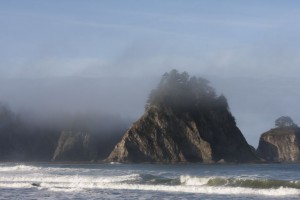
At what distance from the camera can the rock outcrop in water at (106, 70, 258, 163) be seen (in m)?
130

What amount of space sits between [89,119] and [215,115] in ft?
148

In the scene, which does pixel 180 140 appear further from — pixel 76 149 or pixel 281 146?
pixel 281 146

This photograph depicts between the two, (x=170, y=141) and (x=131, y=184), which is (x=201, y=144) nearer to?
(x=170, y=141)


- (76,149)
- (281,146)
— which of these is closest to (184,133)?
(76,149)

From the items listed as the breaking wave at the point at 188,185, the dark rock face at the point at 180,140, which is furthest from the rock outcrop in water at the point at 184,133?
the breaking wave at the point at 188,185

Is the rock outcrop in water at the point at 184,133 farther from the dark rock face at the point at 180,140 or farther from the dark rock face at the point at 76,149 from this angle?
the dark rock face at the point at 76,149

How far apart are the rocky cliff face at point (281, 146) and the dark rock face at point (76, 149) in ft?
156

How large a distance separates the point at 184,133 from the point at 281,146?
1750 inches

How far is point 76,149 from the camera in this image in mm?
160500

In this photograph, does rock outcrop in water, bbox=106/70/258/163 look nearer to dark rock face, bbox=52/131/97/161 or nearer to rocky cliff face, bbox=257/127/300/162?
dark rock face, bbox=52/131/97/161

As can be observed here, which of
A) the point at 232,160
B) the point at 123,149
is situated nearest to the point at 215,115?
the point at 232,160

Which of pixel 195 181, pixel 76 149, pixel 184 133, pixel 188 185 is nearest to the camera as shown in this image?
pixel 188 185

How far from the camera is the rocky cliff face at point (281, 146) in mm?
165500

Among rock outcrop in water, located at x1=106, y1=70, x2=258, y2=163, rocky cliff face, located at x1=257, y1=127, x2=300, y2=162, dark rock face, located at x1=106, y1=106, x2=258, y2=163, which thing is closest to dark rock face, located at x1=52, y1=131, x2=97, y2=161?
rock outcrop in water, located at x1=106, y1=70, x2=258, y2=163
